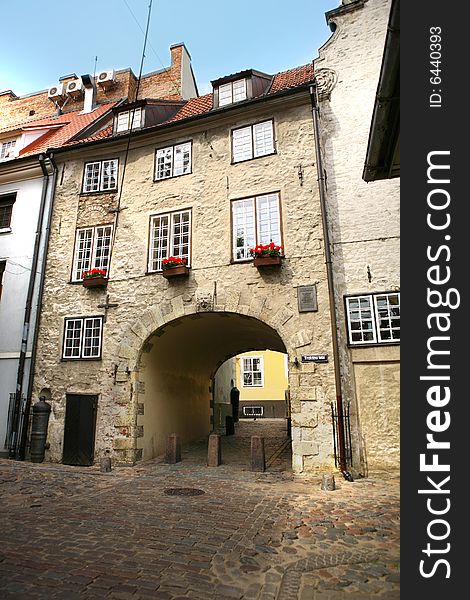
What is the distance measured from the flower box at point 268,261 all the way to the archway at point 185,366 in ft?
4.46

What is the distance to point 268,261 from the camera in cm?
955

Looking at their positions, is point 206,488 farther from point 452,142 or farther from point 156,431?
point 452,142

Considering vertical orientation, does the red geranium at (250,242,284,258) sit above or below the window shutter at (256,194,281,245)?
below

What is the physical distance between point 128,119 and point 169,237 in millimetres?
4943

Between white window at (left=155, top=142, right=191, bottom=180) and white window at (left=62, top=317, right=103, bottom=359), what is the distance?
4657mm

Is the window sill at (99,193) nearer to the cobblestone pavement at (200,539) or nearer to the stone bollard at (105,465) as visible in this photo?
the stone bollard at (105,465)

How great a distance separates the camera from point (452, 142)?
2639 mm

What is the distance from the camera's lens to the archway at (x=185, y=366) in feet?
35.2

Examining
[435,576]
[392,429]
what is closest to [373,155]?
[435,576]

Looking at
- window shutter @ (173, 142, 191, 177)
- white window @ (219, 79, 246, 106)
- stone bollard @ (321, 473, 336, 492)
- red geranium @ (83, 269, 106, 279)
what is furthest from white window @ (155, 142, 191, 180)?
stone bollard @ (321, 473, 336, 492)

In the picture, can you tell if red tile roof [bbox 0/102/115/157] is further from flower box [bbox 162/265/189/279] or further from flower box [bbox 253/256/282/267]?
flower box [bbox 253/256/282/267]

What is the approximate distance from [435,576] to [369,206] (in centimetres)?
835

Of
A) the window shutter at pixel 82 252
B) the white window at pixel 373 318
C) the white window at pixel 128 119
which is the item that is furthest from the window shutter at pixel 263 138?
the window shutter at pixel 82 252

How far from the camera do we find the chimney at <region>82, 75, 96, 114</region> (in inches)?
775
